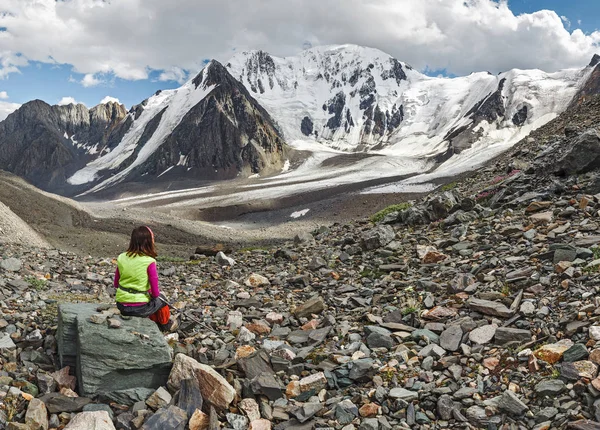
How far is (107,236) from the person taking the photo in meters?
37.3

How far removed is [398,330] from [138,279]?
15.9ft

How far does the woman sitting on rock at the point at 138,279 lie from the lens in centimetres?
798

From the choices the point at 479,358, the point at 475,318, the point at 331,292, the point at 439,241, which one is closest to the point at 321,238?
the point at 439,241

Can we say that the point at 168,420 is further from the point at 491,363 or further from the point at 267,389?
the point at 491,363

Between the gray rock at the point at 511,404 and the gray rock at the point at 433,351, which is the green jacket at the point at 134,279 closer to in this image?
the gray rock at the point at 433,351

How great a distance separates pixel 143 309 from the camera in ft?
26.5

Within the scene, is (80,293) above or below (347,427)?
above

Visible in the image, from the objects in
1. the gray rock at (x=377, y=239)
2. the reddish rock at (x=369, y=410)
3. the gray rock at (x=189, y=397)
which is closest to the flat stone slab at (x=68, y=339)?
the gray rock at (x=189, y=397)

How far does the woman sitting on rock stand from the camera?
314 inches

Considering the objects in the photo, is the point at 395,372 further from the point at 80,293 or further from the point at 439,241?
the point at 80,293

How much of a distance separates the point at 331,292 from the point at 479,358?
5232 millimetres

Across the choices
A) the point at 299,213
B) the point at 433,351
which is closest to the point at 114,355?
the point at 433,351

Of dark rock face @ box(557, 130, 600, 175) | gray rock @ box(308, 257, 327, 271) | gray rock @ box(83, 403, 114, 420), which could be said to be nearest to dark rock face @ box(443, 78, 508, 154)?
dark rock face @ box(557, 130, 600, 175)

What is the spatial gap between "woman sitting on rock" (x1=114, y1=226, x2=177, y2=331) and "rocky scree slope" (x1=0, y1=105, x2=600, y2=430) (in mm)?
925
